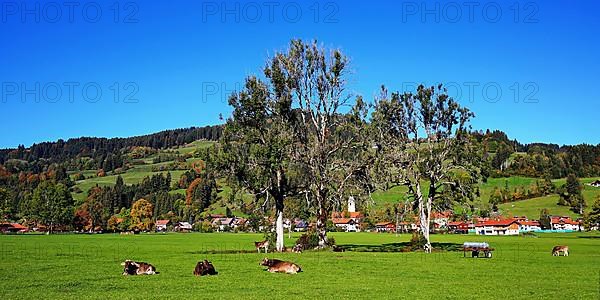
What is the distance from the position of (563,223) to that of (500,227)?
20527mm

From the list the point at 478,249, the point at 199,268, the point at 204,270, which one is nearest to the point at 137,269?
the point at 199,268

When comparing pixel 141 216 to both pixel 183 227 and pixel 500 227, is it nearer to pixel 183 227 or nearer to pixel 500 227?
pixel 183 227

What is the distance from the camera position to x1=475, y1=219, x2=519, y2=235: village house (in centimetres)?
13988

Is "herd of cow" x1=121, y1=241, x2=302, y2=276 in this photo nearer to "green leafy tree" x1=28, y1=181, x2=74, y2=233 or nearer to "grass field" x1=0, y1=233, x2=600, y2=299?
"grass field" x1=0, y1=233, x2=600, y2=299

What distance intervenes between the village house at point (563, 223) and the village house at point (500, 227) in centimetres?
1378

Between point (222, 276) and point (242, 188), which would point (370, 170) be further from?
point (222, 276)

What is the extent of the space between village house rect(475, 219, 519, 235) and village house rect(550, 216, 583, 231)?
1378cm

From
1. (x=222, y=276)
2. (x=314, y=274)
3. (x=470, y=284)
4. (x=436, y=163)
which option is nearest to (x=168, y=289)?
(x=222, y=276)

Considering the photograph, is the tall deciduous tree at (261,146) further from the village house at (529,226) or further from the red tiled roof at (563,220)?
the red tiled roof at (563,220)

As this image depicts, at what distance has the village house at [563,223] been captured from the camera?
5807 inches

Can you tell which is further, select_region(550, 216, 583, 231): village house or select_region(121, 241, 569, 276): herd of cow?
select_region(550, 216, 583, 231): village house

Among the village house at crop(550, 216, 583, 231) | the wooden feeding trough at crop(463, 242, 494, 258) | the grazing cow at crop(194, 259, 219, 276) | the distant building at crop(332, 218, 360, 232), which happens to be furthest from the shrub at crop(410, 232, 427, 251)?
the distant building at crop(332, 218, 360, 232)

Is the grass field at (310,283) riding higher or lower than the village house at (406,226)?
higher

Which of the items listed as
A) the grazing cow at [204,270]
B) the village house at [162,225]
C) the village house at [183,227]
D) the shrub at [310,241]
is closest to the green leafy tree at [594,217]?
the shrub at [310,241]
